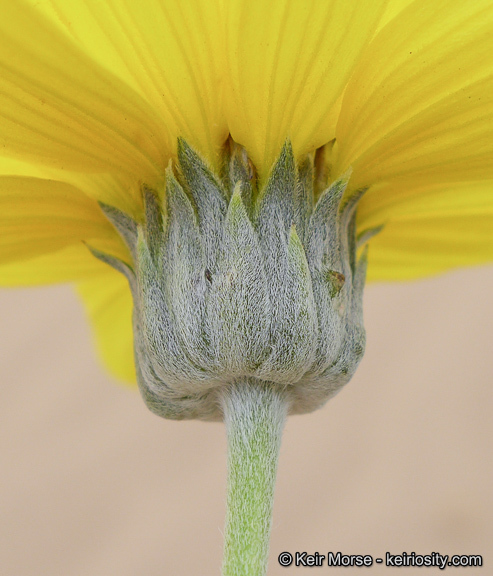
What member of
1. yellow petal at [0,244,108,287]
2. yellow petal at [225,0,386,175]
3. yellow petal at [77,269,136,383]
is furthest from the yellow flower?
yellow petal at [77,269,136,383]

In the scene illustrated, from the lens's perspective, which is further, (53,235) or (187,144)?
(53,235)

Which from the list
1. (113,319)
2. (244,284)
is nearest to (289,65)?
(244,284)

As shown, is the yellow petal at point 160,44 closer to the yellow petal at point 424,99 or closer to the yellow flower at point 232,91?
the yellow flower at point 232,91

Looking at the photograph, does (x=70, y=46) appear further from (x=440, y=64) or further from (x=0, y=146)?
(x=440, y=64)

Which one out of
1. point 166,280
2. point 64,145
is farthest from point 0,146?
point 166,280

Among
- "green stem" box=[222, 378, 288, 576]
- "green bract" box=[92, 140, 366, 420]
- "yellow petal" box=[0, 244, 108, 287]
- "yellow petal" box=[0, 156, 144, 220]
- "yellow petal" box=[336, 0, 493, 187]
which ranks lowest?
"green stem" box=[222, 378, 288, 576]

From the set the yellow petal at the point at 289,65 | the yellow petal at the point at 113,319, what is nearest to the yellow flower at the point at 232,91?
the yellow petal at the point at 289,65

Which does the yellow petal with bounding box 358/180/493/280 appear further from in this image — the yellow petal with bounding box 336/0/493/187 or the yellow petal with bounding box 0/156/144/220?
the yellow petal with bounding box 0/156/144/220

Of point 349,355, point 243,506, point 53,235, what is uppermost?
point 53,235

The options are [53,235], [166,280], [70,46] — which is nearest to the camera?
[70,46]
